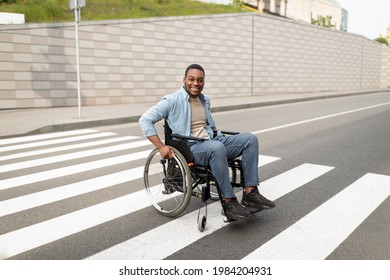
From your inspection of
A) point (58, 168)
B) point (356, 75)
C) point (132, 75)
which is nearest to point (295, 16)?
point (356, 75)

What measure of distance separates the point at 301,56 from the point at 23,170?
76.4 ft

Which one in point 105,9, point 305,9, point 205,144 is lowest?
point 205,144

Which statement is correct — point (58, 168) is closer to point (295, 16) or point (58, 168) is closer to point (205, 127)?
point (205, 127)

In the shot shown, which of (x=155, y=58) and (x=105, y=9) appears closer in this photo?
(x=155, y=58)

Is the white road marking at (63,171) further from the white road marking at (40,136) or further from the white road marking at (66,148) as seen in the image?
the white road marking at (40,136)

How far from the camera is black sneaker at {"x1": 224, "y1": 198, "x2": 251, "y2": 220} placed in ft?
10.7

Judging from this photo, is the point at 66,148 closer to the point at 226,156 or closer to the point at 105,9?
the point at 226,156

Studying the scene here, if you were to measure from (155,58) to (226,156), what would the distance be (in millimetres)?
13492

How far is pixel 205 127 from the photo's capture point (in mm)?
3947

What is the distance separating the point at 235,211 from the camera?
3.29 metres

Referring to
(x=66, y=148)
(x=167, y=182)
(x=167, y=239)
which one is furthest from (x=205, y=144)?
(x=66, y=148)

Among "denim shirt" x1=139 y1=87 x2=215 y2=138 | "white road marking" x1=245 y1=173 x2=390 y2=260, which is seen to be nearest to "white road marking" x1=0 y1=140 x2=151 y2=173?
"denim shirt" x1=139 y1=87 x2=215 y2=138

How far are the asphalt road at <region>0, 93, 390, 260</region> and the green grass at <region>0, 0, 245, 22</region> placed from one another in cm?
921

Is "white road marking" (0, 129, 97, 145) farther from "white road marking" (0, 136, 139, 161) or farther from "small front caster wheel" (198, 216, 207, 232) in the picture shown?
"small front caster wheel" (198, 216, 207, 232)
